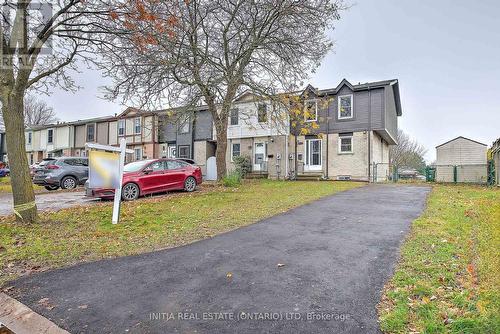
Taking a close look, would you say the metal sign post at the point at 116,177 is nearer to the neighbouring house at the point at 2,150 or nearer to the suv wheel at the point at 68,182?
the suv wheel at the point at 68,182

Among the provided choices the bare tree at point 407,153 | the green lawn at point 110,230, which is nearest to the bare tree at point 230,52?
the green lawn at point 110,230

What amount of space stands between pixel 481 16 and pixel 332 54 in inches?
289

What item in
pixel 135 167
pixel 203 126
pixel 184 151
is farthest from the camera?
pixel 184 151

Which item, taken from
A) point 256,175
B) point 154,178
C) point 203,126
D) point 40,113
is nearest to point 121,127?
point 203,126

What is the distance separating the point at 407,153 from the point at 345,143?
115 feet

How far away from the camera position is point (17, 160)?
23.1ft

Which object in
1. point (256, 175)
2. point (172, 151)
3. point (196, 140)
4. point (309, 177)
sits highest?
point (196, 140)

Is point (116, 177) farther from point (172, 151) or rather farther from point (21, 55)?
point (172, 151)

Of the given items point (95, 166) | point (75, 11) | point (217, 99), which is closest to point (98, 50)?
point (75, 11)

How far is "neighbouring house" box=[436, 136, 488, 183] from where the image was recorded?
63.8 feet

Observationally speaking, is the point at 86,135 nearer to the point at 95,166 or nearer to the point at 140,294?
the point at 95,166

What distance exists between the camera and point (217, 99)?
15000 mm

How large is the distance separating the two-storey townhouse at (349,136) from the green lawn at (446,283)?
14469 mm

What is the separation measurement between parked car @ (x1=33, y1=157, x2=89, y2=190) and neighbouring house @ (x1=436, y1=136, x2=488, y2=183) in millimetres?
23504
